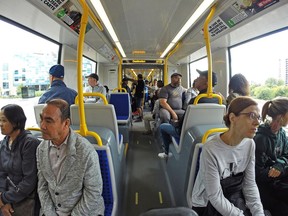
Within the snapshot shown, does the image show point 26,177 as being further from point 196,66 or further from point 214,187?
point 196,66

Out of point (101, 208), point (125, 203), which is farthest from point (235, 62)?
point (101, 208)

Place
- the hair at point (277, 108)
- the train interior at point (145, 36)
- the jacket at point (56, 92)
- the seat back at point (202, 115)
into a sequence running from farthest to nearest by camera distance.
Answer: the jacket at point (56, 92) < the seat back at point (202, 115) < the train interior at point (145, 36) < the hair at point (277, 108)

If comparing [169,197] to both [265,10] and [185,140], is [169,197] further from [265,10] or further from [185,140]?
[265,10]

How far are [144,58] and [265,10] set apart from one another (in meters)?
7.00

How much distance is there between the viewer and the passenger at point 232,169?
163 cm

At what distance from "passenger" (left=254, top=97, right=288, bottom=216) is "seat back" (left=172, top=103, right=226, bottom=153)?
64 cm

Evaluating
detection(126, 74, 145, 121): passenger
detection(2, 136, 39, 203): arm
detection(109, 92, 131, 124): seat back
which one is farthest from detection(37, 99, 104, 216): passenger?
detection(126, 74, 145, 121): passenger

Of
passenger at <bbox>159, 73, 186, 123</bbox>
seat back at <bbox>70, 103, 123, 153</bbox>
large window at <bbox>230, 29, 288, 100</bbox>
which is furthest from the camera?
passenger at <bbox>159, 73, 186, 123</bbox>

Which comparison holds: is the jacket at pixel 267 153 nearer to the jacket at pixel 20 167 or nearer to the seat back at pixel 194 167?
the seat back at pixel 194 167

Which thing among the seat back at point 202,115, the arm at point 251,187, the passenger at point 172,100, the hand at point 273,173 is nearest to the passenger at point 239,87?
the seat back at point 202,115

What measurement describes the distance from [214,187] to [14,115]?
1679 millimetres

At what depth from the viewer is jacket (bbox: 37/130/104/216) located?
1.67 metres

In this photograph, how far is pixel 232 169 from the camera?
68.4 inches

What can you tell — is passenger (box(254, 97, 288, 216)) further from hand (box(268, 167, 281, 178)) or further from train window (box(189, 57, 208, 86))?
train window (box(189, 57, 208, 86))
